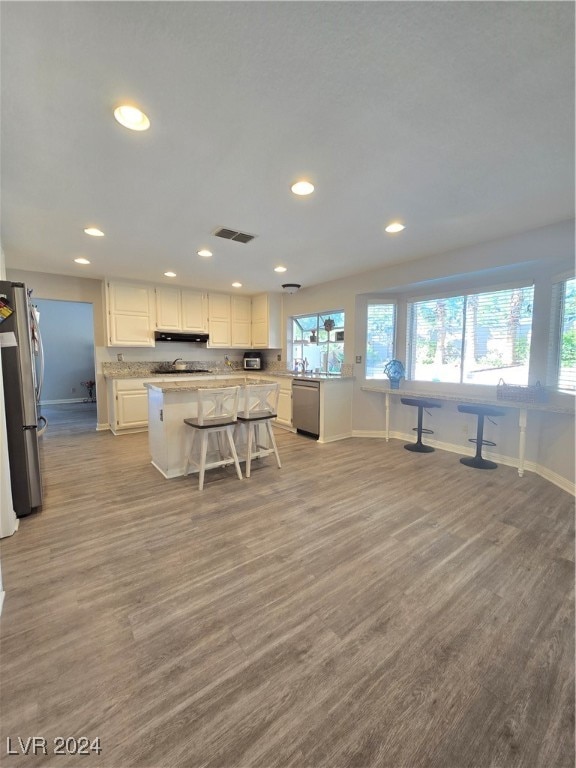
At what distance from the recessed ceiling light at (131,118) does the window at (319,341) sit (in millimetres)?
4004

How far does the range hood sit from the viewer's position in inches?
222

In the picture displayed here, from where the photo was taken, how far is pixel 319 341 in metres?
5.80

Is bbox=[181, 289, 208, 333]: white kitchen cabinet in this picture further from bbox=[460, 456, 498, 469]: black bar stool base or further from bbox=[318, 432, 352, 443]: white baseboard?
bbox=[460, 456, 498, 469]: black bar stool base

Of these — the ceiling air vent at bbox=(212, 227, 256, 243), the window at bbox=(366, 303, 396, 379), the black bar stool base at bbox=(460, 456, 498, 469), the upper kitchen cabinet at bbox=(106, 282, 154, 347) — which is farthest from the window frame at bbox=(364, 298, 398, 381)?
the upper kitchen cabinet at bbox=(106, 282, 154, 347)

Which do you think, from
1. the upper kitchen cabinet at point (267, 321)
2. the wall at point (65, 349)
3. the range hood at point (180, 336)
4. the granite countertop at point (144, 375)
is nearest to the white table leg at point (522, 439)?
the upper kitchen cabinet at point (267, 321)

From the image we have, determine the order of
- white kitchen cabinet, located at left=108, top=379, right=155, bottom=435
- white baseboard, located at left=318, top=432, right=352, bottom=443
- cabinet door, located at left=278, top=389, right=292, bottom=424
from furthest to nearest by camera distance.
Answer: cabinet door, located at left=278, top=389, right=292, bottom=424 < white kitchen cabinet, located at left=108, top=379, right=155, bottom=435 < white baseboard, located at left=318, top=432, right=352, bottom=443

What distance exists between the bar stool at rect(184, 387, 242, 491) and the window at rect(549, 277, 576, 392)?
344 centimetres

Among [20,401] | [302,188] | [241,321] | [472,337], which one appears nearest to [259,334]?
[241,321]

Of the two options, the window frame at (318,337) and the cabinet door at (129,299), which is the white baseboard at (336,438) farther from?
the cabinet door at (129,299)

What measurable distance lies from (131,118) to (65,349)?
8.02 metres

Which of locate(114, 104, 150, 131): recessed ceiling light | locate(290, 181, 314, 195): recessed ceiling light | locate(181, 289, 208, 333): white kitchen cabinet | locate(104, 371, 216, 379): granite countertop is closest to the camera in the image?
locate(114, 104, 150, 131): recessed ceiling light

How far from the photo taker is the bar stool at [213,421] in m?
3.09

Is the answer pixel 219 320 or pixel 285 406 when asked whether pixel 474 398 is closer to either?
pixel 285 406

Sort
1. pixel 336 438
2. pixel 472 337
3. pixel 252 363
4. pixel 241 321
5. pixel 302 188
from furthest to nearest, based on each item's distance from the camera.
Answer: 1. pixel 252 363
2. pixel 241 321
3. pixel 336 438
4. pixel 472 337
5. pixel 302 188
